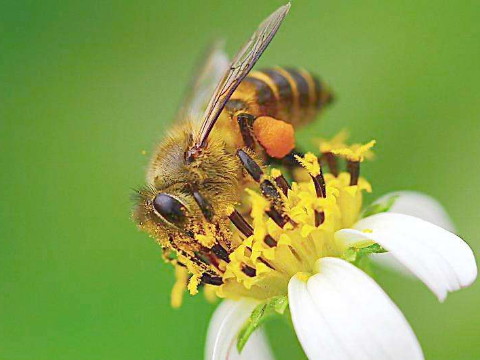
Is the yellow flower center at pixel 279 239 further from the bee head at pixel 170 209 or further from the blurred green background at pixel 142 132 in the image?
the blurred green background at pixel 142 132

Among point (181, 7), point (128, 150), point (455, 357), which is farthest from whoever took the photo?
point (181, 7)

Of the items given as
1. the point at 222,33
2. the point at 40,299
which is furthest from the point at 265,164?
the point at 222,33

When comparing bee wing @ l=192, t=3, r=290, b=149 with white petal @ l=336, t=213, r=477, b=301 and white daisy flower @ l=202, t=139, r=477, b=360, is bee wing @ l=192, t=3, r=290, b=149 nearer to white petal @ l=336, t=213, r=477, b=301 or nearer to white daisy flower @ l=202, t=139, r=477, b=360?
white daisy flower @ l=202, t=139, r=477, b=360

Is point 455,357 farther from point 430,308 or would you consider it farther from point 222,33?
point 222,33

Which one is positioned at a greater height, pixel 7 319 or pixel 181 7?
pixel 181 7

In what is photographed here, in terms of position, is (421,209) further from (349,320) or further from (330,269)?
(349,320)

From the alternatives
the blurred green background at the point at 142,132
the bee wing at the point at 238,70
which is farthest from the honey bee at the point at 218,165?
the blurred green background at the point at 142,132


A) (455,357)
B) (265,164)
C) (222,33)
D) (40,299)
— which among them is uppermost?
(222,33)
